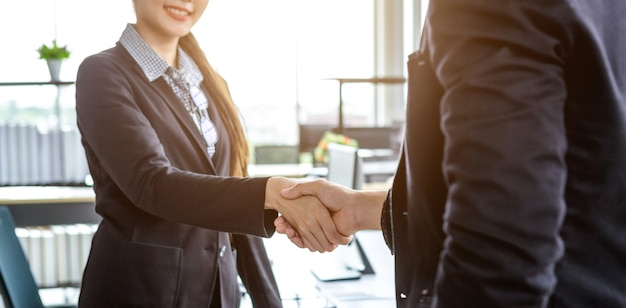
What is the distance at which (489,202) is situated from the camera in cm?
68

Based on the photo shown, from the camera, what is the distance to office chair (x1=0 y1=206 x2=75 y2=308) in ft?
6.42

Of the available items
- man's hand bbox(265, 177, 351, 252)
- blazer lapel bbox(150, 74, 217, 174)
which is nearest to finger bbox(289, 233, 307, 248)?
man's hand bbox(265, 177, 351, 252)

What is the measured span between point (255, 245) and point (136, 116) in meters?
0.47

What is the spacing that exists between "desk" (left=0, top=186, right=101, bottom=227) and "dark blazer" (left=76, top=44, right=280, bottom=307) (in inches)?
78.8

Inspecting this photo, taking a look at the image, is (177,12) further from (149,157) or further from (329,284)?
(329,284)

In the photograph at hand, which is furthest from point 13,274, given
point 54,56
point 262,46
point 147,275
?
point 262,46

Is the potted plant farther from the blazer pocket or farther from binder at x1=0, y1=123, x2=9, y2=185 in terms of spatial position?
the blazer pocket

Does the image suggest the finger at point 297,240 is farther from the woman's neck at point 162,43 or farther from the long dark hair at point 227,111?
the woman's neck at point 162,43

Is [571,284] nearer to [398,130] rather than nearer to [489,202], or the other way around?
[489,202]

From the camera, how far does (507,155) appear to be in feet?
2.21

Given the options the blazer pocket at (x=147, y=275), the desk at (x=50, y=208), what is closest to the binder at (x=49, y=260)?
the desk at (x=50, y=208)

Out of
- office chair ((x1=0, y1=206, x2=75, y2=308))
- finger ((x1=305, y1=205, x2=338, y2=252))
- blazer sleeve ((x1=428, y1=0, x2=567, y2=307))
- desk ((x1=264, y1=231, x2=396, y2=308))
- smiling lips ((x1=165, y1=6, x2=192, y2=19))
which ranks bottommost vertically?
desk ((x1=264, y1=231, x2=396, y2=308))

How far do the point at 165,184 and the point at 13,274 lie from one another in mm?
881

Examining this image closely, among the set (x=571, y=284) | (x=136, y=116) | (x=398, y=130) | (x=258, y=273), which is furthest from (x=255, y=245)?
(x=398, y=130)
